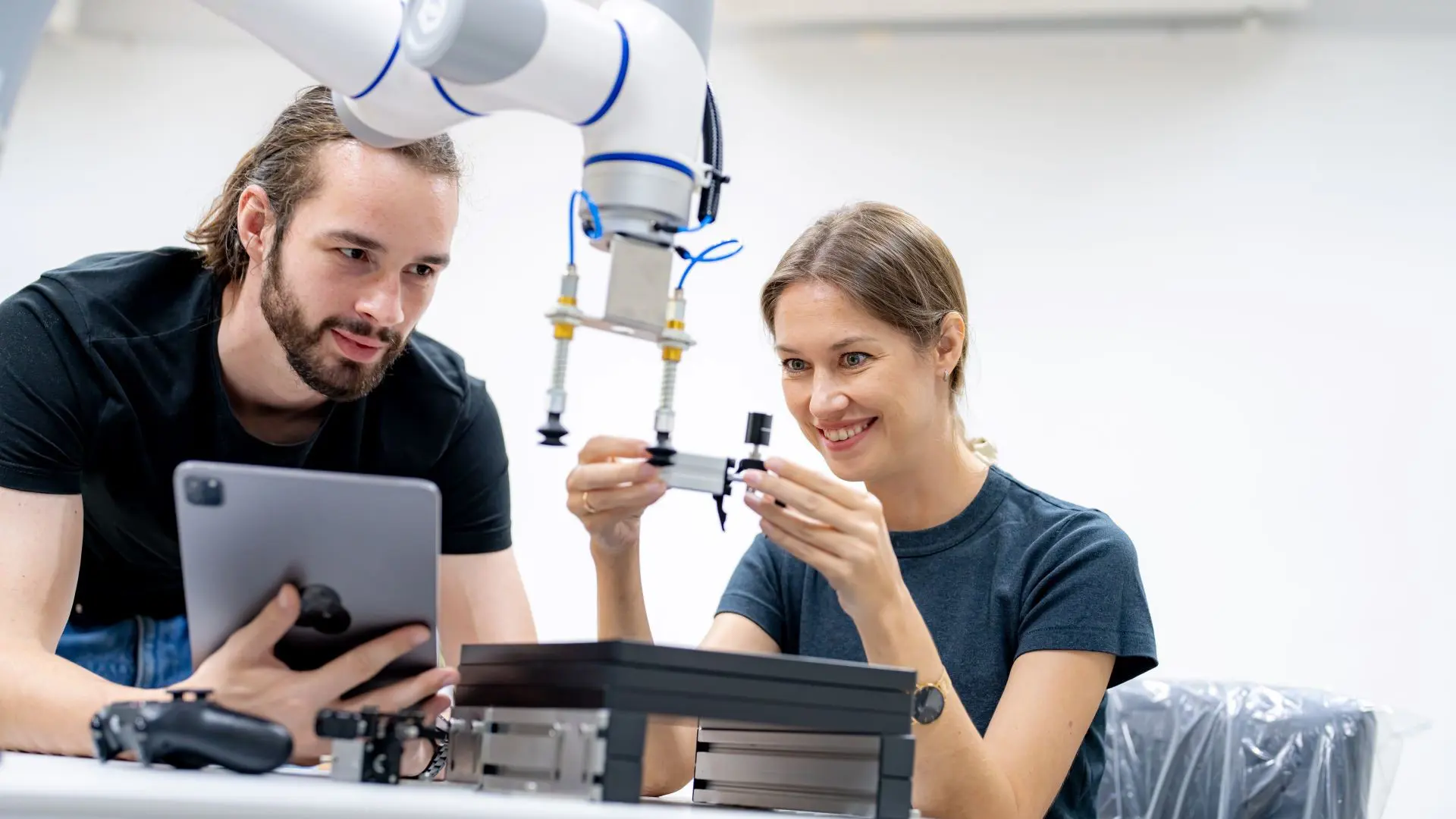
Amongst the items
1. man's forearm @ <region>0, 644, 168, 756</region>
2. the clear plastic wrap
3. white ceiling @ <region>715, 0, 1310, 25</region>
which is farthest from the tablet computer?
white ceiling @ <region>715, 0, 1310, 25</region>

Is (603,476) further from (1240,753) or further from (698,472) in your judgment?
(1240,753)

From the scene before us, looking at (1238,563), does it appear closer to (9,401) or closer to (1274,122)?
(1274,122)

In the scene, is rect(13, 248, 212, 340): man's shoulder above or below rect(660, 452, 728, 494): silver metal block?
above

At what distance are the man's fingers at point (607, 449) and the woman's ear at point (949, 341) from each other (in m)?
0.60

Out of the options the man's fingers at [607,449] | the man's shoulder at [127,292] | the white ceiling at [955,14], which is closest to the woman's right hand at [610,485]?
the man's fingers at [607,449]

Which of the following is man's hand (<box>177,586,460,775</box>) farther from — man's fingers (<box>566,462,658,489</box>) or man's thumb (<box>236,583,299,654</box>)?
man's fingers (<box>566,462,658,489</box>)

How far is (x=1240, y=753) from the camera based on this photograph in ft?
5.35

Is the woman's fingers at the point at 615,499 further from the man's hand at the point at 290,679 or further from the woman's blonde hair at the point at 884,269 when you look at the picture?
the woman's blonde hair at the point at 884,269

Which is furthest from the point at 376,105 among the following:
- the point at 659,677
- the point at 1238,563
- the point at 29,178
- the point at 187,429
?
the point at 29,178

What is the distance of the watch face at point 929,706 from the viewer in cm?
109

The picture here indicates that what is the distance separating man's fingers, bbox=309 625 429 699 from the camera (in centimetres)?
100

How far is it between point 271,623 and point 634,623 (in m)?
0.52

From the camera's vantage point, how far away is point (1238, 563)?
299 centimetres

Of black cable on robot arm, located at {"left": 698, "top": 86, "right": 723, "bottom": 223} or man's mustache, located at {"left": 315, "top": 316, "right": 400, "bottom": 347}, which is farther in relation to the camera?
man's mustache, located at {"left": 315, "top": 316, "right": 400, "bottom": 347}
